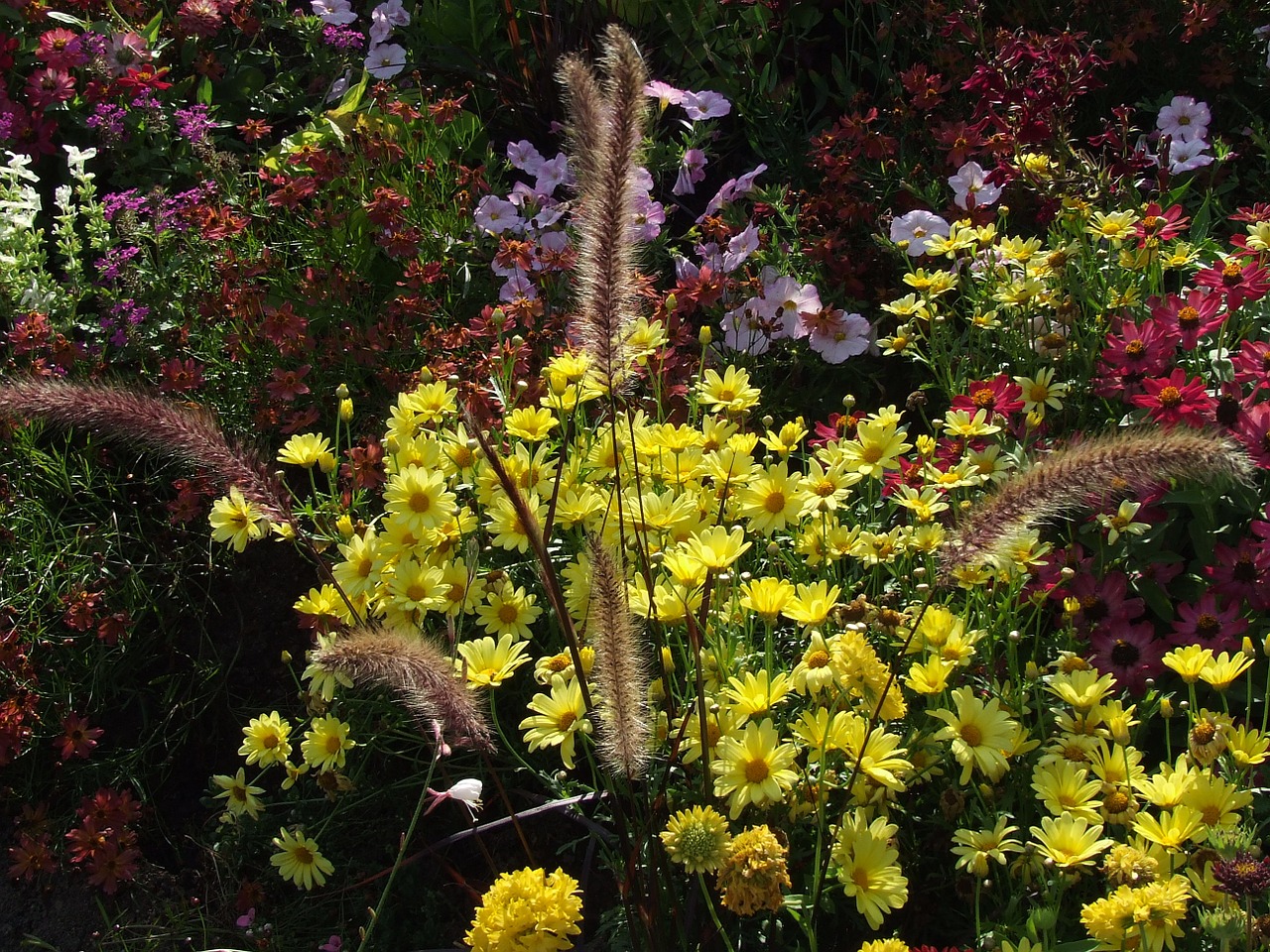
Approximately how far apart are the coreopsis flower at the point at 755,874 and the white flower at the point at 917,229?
2.10 meters

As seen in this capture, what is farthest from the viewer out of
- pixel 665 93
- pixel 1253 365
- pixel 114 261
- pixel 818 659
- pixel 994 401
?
pixel 665 93

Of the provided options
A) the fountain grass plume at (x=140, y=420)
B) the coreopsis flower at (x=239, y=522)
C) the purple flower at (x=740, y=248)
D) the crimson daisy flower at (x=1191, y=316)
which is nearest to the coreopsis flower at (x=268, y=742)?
the coreopsis flower at (x=239, y=522)

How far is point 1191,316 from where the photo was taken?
248cm

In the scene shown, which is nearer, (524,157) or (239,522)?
(239,522)

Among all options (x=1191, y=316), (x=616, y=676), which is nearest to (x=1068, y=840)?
(x=616, y=676)

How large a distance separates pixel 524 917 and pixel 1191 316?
71.2 inches

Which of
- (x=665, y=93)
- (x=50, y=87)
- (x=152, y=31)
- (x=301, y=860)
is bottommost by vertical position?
(x=301, y=860)

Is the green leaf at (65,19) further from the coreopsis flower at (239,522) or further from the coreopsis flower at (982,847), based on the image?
the coreopsis flower at (982,847)

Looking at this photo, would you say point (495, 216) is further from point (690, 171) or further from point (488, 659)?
point (488, 659)

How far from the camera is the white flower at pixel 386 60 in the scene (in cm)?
436

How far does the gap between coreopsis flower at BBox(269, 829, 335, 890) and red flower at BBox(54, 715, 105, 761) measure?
75 cm

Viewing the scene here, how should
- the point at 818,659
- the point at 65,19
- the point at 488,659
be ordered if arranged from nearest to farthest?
the point at 818,659 < the point at 488,659 < the point at 65,19

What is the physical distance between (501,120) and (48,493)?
7.17ft

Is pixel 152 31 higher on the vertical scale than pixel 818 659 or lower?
higher
